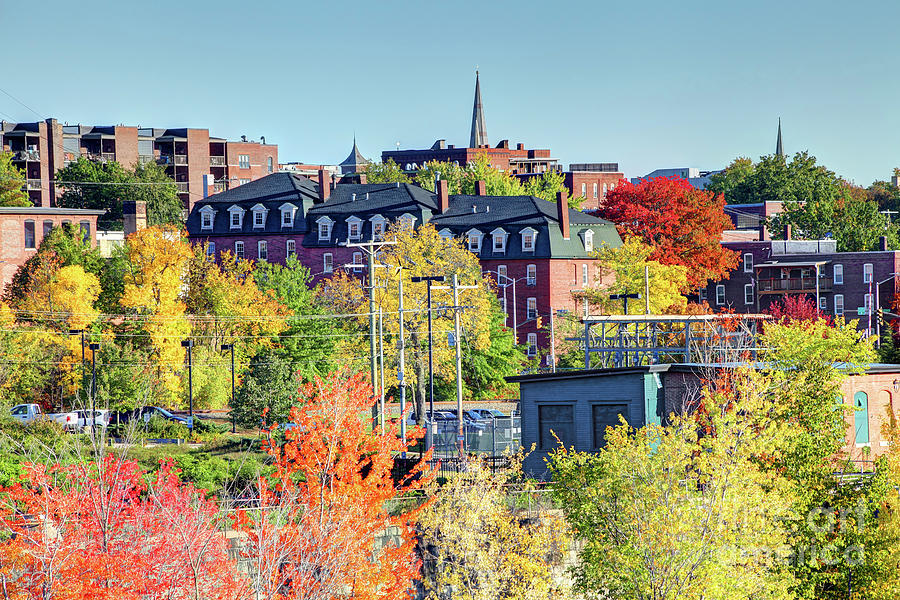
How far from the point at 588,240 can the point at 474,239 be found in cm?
798

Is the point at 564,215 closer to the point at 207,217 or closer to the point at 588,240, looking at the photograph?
the point at 588,240

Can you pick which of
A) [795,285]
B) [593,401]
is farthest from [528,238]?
[593,401]

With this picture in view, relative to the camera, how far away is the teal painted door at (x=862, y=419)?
3856 centimetres

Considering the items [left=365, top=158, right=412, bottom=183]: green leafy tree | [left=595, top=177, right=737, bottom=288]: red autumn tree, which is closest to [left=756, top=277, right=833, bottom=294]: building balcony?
[left=595, top=177, right=737, bottom=288]: red autumn tree

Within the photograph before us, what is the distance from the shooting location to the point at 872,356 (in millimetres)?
35906

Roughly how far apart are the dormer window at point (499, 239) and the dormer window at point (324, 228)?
12.7 meters

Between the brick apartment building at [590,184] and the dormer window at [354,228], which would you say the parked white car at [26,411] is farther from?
the brick apartment building at [590,184]

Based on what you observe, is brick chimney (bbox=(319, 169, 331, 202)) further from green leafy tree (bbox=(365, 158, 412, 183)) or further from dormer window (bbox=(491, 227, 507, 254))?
green leafy tree (bbox=(365, 158, 412, 183))

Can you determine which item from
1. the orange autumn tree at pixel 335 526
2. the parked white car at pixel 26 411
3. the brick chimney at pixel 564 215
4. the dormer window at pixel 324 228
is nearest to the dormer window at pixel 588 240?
the brick chimney at pixel 564 215

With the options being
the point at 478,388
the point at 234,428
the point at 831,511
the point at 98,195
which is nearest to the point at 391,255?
the point at 478,388

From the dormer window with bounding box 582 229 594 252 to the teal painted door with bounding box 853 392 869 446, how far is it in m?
49.5

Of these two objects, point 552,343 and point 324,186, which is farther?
point 324,186

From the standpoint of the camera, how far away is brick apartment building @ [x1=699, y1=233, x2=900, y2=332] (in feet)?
312

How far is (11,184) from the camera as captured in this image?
118375 millimetres
